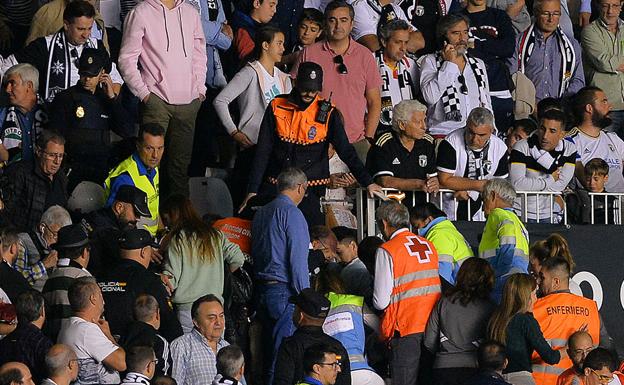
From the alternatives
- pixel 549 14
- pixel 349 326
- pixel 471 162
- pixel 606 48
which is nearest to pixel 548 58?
pixel 549 14

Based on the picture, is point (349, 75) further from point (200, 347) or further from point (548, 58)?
point (200, 347)

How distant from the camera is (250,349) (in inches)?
482

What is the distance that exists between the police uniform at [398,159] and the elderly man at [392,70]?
1.32 metres

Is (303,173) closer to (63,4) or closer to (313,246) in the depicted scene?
(313,246)

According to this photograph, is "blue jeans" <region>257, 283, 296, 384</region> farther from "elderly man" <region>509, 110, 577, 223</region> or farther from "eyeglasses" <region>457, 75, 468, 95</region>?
"eyeglasses" <region>457, 75, 468, 95</region>

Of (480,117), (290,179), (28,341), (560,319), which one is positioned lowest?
(560,319)

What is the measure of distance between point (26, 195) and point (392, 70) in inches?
160

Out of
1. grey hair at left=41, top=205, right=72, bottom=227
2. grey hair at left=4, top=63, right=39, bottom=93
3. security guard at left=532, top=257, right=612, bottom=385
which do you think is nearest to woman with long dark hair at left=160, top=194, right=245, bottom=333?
grey hair at left=41, top=205, right=72, bottom=227

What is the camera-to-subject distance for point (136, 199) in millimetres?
12211

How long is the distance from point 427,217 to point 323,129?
1137 millimetres

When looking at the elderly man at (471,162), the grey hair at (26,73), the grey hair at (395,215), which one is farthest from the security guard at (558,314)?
the grey hair at (26,73)

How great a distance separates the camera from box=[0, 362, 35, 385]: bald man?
10070mm

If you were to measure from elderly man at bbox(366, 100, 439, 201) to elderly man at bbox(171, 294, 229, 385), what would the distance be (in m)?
2.83

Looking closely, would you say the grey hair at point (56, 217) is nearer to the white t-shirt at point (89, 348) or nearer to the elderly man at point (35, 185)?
the elderly man at point (35, 185)
